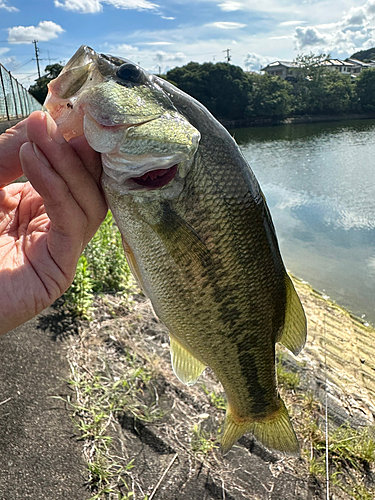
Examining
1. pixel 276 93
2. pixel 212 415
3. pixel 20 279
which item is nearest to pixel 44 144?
pixel 20 279

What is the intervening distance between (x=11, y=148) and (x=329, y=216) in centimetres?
1398

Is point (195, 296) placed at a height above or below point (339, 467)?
above

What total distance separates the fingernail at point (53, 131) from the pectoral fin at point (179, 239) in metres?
0.49

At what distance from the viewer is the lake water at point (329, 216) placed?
983 cm

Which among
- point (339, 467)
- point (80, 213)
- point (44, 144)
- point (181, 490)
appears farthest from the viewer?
point (339, 467)

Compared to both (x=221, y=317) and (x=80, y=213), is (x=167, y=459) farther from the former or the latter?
(x=80, y=213)

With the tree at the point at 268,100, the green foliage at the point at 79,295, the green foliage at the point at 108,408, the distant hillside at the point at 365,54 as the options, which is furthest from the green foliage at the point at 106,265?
the distant hillside at the point at 365,54

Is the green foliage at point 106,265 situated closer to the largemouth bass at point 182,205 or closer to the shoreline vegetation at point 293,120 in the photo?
the largemouth bass at point 182,205

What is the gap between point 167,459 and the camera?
10.2 feet

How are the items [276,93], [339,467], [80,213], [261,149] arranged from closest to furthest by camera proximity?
[80,213] < [339,467] < [261,149] < [276,93]

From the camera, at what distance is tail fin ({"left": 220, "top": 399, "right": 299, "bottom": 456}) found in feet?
6.97

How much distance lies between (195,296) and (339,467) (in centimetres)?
275

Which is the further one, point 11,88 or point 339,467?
point 11,88

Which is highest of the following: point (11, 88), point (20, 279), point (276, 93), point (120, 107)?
point (276, 93)
